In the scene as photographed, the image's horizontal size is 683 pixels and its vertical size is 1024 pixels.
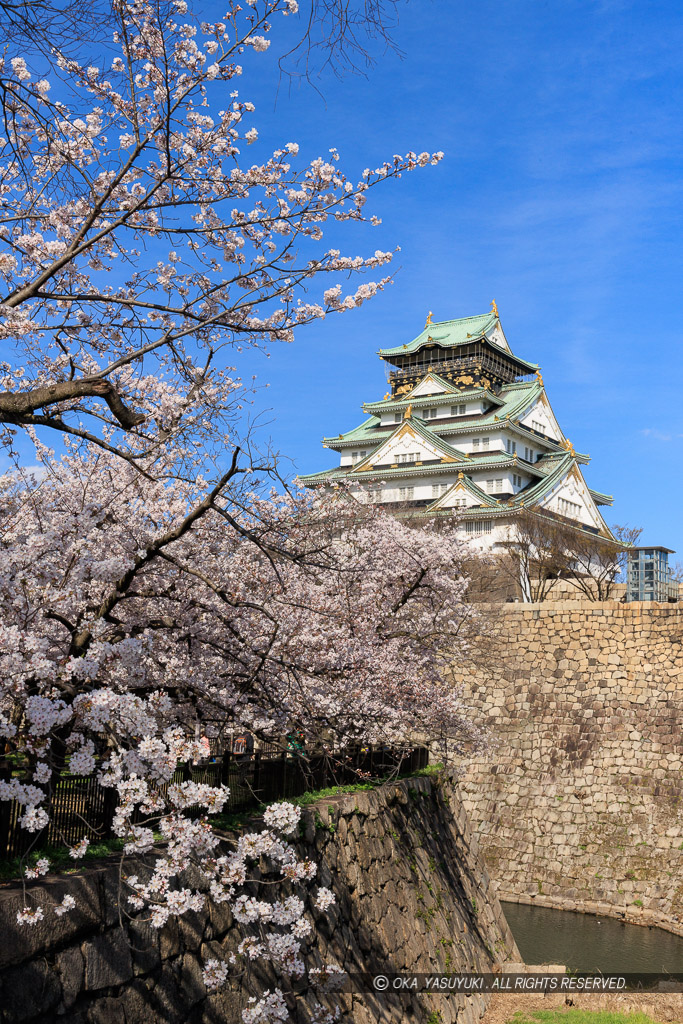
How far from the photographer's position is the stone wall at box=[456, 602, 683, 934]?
754 inches

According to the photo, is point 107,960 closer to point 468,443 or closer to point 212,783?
point 212,783

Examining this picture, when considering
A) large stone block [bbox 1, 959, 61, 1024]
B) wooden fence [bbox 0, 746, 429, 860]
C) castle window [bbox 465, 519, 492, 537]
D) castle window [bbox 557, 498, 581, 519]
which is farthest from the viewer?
castle window [bbox 557, 498, 581, 519]

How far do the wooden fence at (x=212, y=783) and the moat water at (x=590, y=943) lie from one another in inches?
244

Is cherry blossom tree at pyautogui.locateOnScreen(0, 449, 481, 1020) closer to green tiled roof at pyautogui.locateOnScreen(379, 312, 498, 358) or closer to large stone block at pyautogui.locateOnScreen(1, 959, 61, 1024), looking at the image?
large stone block at pyautogui.locateOnScreen(1, 959, 61, 1024)

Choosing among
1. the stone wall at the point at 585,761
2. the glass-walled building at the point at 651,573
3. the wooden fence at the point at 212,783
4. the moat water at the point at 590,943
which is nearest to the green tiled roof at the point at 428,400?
the glass-walled building at the point at 651,573

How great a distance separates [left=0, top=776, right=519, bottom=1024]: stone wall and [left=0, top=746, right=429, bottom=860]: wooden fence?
0.49 metres

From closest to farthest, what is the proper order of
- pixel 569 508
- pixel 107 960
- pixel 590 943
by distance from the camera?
pixel 107 960 < pixel 590 943 < pixel 569 508

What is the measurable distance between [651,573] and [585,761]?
16.0 metres

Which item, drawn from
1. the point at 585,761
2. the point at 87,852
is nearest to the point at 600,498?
the point at 585,761

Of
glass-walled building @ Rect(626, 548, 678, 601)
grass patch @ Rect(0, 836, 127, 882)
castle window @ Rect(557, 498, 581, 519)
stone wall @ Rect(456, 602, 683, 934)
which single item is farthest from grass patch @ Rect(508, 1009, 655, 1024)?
castle window @ Rect(557, 498, 581, 519)

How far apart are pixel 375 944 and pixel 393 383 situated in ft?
129

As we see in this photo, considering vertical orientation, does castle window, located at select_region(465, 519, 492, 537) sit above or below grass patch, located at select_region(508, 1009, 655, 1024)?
above

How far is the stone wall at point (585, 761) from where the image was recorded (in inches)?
754

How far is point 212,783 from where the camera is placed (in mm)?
7367
